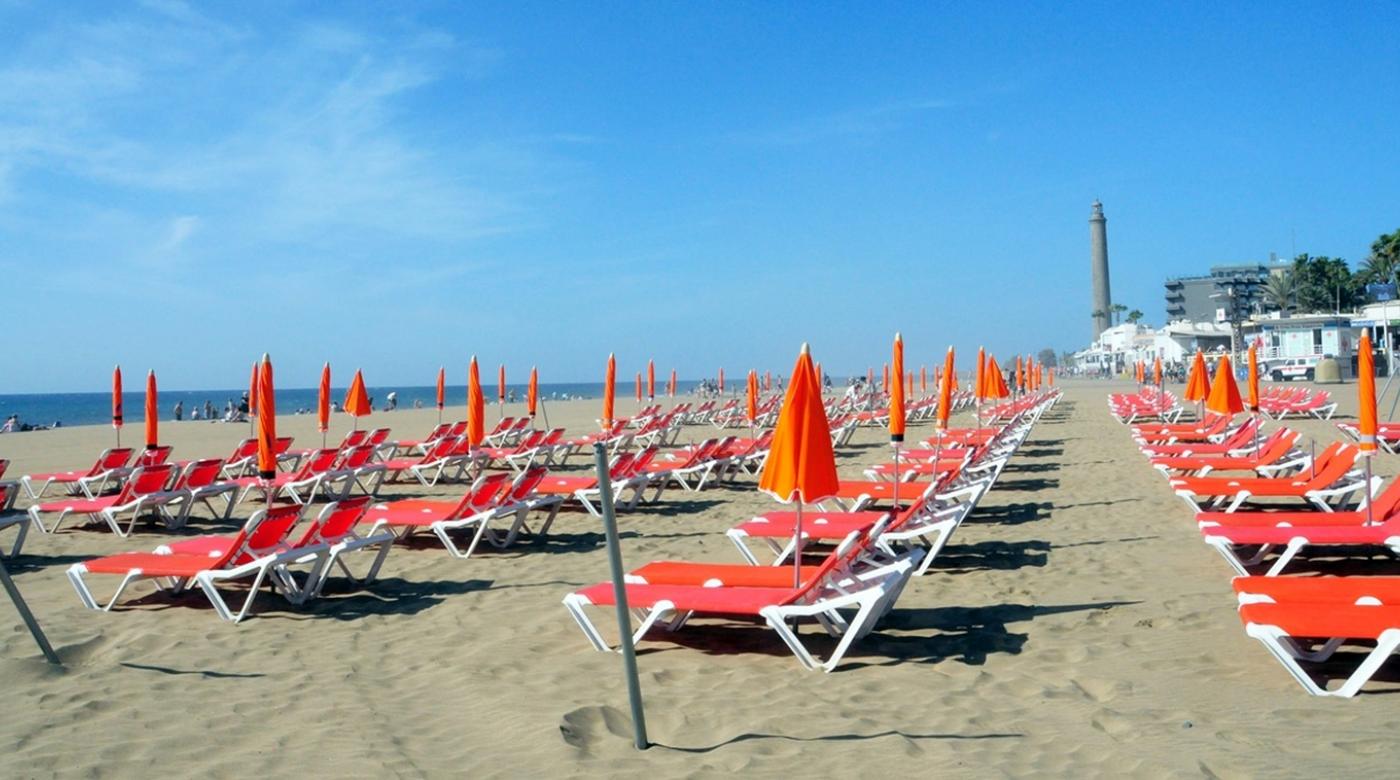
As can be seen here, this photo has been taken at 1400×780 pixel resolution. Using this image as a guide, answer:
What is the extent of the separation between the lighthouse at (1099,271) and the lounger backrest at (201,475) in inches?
4022

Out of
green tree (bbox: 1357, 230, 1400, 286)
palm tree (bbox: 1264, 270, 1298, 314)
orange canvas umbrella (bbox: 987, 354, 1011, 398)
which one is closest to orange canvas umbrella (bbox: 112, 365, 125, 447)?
orange canvas umbrella (bbox: 987, 354, 1011, 398)

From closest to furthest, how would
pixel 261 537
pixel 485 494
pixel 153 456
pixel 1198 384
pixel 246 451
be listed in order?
pixel 261 537, pixel 485 494, pixel 153 456, pixel 246 451, pixel 1198 384

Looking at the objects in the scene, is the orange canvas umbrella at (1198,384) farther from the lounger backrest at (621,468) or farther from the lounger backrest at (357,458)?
the lounger backrest at (357,458)

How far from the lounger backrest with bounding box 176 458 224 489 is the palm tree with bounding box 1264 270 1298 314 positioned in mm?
76769

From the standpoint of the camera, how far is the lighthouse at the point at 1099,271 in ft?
342

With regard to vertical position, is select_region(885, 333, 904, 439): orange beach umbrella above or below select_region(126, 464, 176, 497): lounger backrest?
above

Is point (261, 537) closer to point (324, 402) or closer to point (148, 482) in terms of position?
point (148, 482)

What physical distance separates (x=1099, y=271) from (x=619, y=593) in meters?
111

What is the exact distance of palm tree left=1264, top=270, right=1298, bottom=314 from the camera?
7456 cm

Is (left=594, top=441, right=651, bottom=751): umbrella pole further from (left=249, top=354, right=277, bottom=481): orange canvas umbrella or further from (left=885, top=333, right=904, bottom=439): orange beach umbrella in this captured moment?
(left=885, top=333, right=904, bottom=439): orange beach umbrella

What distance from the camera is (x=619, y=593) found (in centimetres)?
340

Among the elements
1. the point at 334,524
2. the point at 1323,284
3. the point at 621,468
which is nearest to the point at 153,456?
the point at 621,468

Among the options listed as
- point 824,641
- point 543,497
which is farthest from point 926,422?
point 824,641

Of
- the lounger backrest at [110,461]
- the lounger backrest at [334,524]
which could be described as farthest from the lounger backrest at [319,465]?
the lounger backrest at [334,524]
